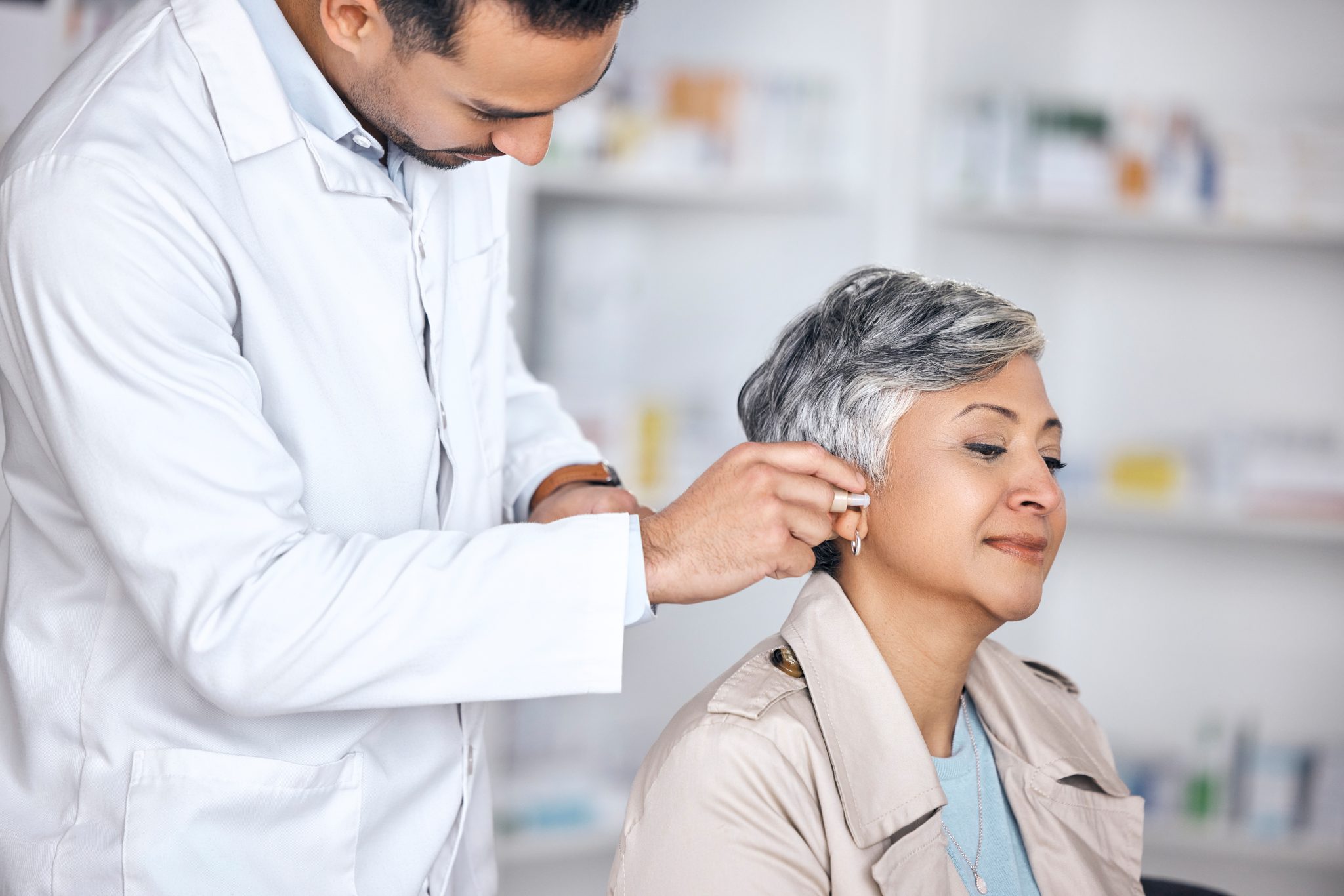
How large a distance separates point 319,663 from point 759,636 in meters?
2.09

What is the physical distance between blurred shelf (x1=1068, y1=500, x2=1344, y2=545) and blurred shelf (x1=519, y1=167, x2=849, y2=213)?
927 mm

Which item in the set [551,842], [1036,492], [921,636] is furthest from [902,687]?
[551,842]

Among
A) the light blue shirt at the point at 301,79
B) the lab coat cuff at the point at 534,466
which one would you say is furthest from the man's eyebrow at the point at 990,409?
the light blue shirt at the point at 301,79

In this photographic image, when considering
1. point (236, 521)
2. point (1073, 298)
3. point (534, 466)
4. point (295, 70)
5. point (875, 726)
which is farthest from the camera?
point (1073, 298)

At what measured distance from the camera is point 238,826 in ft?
3.94

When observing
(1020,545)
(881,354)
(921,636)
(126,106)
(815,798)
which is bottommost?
(815,798)

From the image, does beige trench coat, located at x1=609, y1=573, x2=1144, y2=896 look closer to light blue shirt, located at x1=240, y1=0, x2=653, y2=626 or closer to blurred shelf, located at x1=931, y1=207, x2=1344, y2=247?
light blue shirt, located at x1=240, y1=0, x2=653, y2=626

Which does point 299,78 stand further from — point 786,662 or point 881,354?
point 786,662

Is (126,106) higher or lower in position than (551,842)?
higher

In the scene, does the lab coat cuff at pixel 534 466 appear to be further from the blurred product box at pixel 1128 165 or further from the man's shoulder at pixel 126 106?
Result: the blurred product box at pixel 1128 165

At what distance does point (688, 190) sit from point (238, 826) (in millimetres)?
1893

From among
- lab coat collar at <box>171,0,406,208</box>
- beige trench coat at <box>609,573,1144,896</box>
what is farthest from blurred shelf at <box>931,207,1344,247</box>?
lab coat collar at <box>171,0,406,208</box>

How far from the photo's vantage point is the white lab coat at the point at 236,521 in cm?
104

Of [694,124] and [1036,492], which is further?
[694,124]
